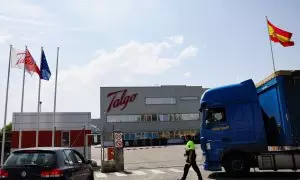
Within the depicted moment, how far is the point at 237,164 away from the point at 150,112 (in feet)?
161

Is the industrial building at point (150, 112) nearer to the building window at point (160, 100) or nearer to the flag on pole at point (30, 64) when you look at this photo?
the building window at point (160, 100)

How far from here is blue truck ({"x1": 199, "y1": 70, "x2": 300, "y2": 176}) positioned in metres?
12.8

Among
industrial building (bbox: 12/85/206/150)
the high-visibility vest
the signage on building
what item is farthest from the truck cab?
industrial building (bbox: 12/85/206/150)

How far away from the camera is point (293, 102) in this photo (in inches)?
503

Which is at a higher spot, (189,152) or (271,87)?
(271,87)

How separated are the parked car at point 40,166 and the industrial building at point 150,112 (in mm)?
51059

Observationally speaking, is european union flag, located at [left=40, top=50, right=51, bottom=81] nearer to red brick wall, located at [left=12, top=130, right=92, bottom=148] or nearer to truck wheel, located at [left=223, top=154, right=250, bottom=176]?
red brick wall, located at [left=12, top=130, right=92, bottom=148]

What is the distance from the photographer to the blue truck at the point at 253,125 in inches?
503

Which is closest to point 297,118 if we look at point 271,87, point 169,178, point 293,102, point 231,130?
point 293,102

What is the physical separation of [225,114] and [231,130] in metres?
0.70

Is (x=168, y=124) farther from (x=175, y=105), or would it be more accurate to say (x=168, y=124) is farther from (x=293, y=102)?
(x=293, y=102)

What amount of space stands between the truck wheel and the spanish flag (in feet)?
33.4

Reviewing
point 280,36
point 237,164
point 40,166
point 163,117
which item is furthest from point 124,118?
point 40,166

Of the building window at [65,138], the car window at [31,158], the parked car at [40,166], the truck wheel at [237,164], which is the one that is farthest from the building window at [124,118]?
the car window at [31,158]
